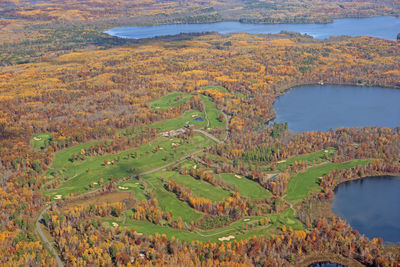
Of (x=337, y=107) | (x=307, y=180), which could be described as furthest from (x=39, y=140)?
(x=337, y=107)

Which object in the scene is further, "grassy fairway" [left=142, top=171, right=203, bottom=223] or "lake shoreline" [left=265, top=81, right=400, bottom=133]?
"lake shoreline" [left=265, top=81, right=400, bottom=133]

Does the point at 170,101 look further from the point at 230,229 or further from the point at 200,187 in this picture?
the point at 230,229

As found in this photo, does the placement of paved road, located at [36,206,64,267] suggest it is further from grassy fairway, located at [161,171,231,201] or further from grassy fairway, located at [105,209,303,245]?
grassy fairway, located at [161,171,231,201]

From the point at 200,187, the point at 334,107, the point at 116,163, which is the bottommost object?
the point at 200,187

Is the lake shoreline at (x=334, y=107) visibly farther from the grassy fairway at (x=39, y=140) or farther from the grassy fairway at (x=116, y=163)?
the grassy fairway at (x=39, y=140)

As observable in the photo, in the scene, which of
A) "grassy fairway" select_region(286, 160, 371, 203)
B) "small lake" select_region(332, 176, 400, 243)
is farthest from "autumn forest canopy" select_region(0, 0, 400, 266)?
"small lake" select_region(332, 176, 400, 243)
